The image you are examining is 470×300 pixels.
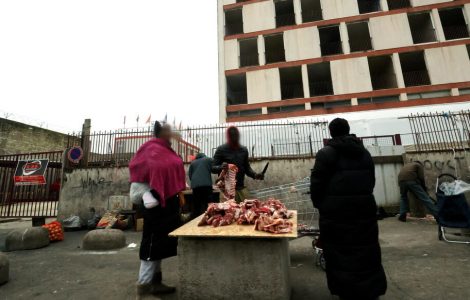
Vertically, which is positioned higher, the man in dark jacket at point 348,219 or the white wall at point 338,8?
the white wall at point 338,8

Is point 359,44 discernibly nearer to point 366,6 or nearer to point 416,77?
point 366,6

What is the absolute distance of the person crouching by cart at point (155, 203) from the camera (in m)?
3.12

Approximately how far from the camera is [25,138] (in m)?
20.5

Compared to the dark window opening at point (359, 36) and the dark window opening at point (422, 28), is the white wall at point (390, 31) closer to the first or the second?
the dark window opening at point (359, 36)

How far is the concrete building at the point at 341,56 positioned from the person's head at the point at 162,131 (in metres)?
18.8

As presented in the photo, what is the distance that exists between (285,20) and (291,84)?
668 cm

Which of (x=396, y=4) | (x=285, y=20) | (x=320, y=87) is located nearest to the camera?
(x=396, y=4)

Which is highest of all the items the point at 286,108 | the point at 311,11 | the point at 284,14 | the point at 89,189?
the point at 284,14

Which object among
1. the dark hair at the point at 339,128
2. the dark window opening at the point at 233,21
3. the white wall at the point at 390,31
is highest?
the dark window opening at the point at 233,21

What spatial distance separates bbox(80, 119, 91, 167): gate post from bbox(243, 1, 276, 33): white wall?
1843 centimetres

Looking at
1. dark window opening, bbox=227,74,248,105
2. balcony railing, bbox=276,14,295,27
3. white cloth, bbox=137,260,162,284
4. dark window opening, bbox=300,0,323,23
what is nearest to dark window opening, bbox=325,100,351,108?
dark window opening, bbox=227,74,248,105

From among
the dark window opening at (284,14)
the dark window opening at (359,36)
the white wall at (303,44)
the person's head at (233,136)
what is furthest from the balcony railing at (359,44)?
the person's head at (233,136)

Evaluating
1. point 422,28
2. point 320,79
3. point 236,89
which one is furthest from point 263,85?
point 422,28

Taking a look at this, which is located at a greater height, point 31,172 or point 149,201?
point 31,172
